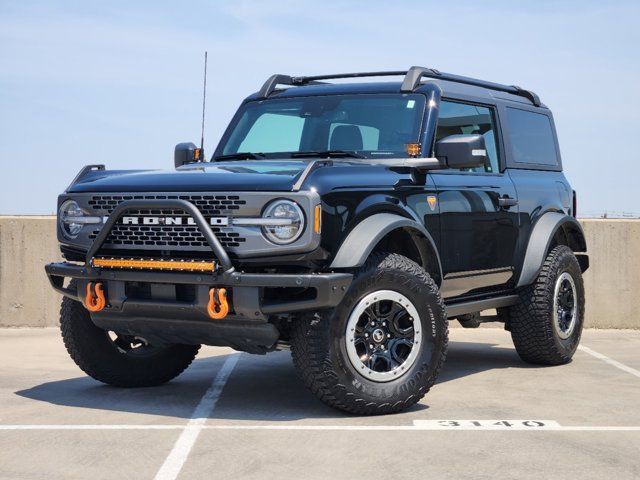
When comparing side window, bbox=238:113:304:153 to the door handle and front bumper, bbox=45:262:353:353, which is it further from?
front bumper, bbox=45:262:353:353

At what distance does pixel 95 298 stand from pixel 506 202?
Result: 328cm

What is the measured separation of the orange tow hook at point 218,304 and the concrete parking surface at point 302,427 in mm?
623

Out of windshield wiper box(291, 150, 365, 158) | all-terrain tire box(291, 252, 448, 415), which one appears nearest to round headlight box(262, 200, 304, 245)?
all-terrain tire box(291, 252, 448, 415)

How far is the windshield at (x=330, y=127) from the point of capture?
754cm

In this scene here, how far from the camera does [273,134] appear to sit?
8.12m

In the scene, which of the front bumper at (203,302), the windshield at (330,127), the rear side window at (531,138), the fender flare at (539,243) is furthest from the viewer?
the rear side window at (531,138)

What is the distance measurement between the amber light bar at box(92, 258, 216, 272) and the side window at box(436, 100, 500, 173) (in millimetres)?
2205

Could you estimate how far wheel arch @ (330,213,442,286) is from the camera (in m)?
6.34

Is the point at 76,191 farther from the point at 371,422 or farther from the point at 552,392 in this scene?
the point at 552,392

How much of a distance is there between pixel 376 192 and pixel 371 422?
138cm

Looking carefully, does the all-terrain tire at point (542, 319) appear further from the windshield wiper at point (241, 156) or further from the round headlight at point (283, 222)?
the round headlight at point (283, 222)

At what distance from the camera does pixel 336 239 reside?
6.36 metres

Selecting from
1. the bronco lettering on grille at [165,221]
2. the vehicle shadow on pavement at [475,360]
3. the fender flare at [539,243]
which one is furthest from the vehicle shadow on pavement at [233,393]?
the bronco lettering on grille at [165,221]
